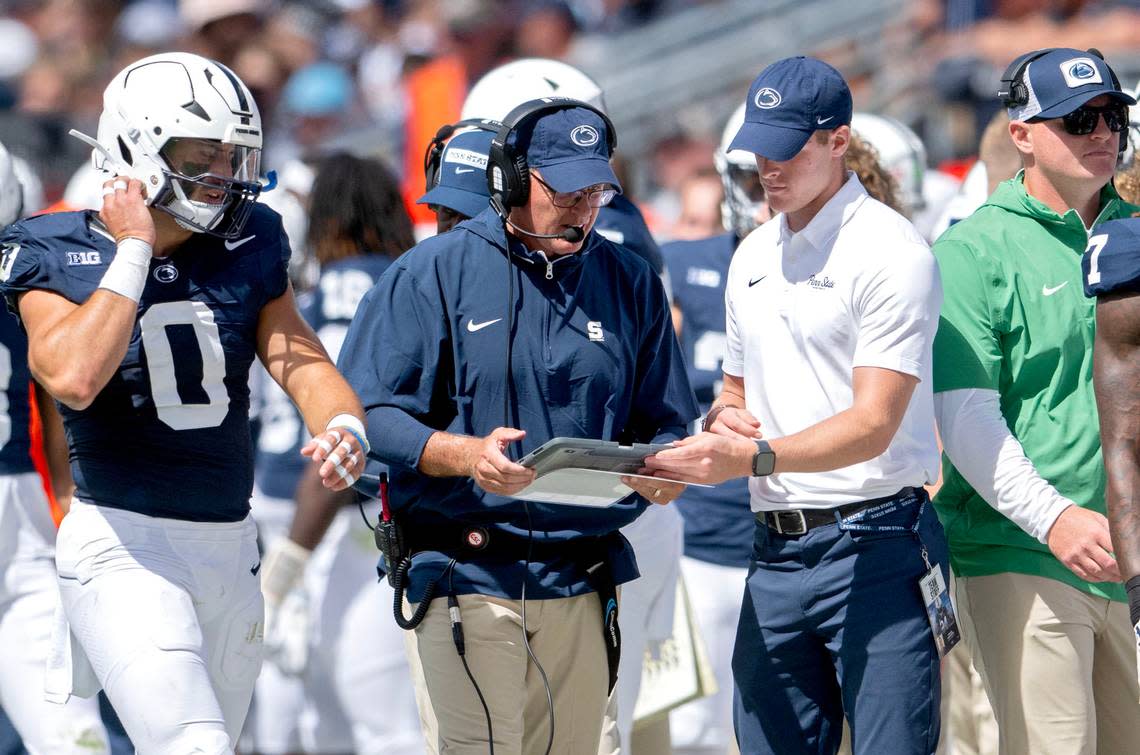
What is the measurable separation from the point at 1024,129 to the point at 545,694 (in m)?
1.83

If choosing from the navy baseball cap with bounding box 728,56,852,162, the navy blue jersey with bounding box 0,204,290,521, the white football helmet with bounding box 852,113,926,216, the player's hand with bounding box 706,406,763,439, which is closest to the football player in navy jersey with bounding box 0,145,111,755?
the navy blue jersey with bounding box 0,204,290,521

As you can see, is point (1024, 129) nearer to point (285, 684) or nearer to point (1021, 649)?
point (1021, 649)

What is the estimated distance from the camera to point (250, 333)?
4.22m

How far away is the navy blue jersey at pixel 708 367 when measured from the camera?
19.6 ft

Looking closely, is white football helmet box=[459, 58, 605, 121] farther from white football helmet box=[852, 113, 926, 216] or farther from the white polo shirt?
white football helmet box=[852, 113, 926, 216]

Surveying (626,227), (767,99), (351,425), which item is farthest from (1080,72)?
(351,425)

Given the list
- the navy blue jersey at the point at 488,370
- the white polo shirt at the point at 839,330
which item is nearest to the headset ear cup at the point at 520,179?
the navy blue jersey at the point at 488,370

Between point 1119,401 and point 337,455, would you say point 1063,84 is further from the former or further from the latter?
point 337,455

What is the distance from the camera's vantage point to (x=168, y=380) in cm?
408

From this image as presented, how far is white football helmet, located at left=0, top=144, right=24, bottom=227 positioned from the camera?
18.5 ft

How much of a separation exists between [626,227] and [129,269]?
1.83 meters

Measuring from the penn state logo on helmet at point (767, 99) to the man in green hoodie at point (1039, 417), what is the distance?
25.4 inches

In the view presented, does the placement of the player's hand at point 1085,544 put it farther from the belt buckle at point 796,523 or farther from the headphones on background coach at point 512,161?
the headphones on background coach at point 512,161

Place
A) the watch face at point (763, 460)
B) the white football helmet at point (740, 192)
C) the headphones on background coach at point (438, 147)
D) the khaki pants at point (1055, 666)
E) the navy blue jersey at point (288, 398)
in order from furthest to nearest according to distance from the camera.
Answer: the navy blue jersey at point (288, 398), the white football helmet at point (740, 192), the headphones on background coach at point (438, 147), the khaki pants at point (1055, 666), the watch face at point (763, 460)
